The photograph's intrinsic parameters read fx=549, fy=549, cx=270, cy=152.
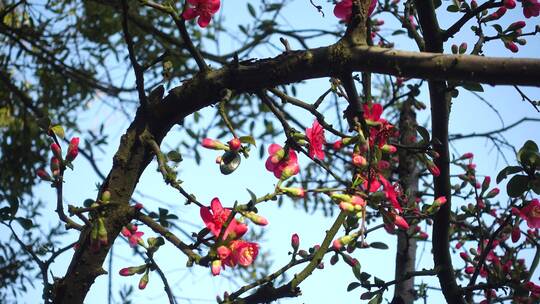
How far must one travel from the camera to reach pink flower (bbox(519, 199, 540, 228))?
1861 mm

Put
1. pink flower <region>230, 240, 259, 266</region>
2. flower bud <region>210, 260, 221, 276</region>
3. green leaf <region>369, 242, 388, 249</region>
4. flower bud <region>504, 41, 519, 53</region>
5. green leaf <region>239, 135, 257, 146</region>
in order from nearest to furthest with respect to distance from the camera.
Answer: flower bud <region>210, 260, 221, 276</region>, pink flower <region>230, 240, 259, 266</region>, green leaf <region>239, 135, 257, 146</region>, green leaf <region>369, 242, 388, 249</region>, flower bud <region>504, 41, 519, 53</region>

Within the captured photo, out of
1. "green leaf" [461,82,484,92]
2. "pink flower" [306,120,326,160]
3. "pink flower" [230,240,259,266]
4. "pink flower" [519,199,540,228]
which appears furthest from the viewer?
"pink flower" [519,199,540,228]

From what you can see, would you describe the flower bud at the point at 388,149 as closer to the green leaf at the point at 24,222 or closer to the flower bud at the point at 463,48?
the flower bud at the point at 463,48

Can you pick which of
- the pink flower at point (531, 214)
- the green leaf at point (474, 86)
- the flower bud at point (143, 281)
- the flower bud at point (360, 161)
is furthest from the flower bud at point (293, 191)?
Answer: the pink flower at point (531, 214)

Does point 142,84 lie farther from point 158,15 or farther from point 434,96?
point 158,15

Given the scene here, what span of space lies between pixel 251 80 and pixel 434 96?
0.79 meters

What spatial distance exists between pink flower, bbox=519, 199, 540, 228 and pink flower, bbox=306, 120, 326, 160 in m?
0.81

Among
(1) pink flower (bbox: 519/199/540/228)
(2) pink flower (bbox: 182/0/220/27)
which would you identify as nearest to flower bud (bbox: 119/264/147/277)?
(2) pink flower (bbox: 182/0/220/27)

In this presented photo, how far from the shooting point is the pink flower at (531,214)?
1.86 m

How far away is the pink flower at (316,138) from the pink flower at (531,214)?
810mm

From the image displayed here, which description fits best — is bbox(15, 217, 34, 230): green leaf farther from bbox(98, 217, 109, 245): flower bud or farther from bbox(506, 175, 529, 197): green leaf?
bbox(506, 175, 529, 197): green leaf

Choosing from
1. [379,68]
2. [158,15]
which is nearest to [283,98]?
[379,68]

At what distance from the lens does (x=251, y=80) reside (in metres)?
1.35

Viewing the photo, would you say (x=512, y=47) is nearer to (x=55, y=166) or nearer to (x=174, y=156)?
(x=174, y=156)
